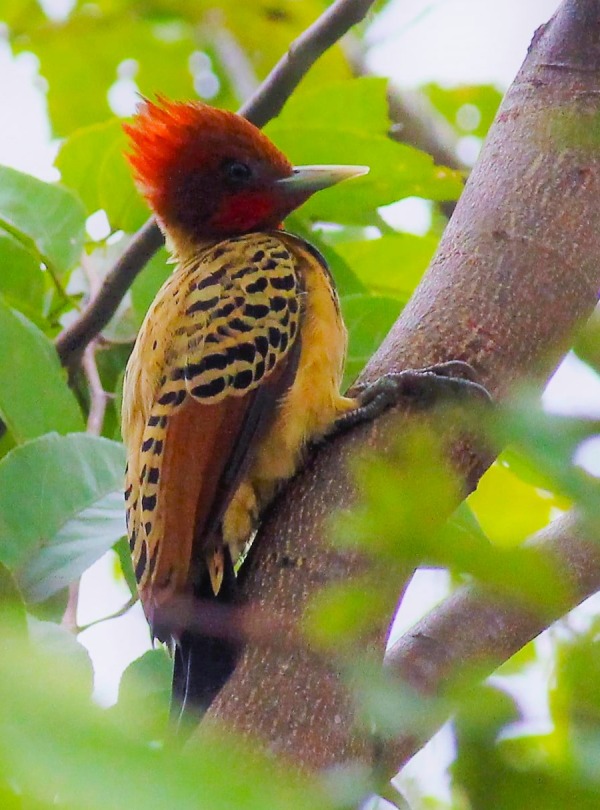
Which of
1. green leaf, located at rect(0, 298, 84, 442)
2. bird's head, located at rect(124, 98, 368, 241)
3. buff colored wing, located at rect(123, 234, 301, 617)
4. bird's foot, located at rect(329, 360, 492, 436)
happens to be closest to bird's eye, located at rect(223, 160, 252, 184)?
bird's head, located at rect(124, 98, 368, 241)

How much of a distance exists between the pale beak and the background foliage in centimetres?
3

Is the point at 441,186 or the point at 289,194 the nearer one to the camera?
the point at 441,186

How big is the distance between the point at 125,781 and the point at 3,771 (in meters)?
0.05

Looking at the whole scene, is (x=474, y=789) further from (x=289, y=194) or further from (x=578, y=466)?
(x=289, y=194)

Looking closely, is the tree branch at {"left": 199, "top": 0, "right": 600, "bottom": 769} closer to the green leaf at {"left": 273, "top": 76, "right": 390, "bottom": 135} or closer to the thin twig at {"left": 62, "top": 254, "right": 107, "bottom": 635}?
the green leaf at {"left": 273, "top": 76, "right": 390, "bottom": 135}

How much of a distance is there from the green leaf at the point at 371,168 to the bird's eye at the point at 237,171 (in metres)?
0.13

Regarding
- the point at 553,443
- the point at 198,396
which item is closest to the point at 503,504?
the point at 198,396

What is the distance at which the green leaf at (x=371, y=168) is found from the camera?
2.58 metres

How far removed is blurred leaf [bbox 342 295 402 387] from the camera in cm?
250

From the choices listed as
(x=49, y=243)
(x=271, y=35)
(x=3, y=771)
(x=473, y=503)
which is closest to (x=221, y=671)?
(x=473, y=503)

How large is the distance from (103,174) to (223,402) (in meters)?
0.84

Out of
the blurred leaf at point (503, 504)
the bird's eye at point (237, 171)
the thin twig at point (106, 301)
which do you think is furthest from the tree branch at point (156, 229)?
the blurred leaf at point (503, 504)

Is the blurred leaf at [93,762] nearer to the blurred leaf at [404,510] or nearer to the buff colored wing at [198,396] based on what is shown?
the blurred leaf at [404,510]

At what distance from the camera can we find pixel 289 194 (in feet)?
9.22
